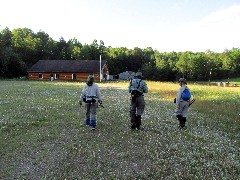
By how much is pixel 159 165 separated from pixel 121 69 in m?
110

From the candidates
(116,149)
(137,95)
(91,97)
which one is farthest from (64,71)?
(116,149)

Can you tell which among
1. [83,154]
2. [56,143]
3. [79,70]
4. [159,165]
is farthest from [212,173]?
[79,70]

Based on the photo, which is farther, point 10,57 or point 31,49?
point 31,49

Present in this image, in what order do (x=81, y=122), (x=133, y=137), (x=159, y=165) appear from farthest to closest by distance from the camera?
(x=81, y=122) → (x=133, y=137) → (x=159, y=165)

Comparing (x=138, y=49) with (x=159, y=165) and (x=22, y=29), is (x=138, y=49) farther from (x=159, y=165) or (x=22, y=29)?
(x=159, y=165)

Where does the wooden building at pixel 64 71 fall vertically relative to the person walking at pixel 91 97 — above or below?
above

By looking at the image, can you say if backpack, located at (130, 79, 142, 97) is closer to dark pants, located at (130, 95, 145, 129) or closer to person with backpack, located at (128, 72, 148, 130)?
person with backpack, located at (128, 72, 148, 130)

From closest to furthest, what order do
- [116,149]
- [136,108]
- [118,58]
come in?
[116,149] → [136,108] → [118,58]

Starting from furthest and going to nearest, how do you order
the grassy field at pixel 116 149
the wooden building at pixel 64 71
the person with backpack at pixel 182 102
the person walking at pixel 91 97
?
the wooden building at pixel 64 71 → the person with backpack at pixel 182 102 → the person walking at pixel 91 97 → the grassy field at pixel 116 149

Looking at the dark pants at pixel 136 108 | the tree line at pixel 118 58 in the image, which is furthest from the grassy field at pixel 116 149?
the tree line at pixel 118 58

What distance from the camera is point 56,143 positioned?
→ 10422 mm

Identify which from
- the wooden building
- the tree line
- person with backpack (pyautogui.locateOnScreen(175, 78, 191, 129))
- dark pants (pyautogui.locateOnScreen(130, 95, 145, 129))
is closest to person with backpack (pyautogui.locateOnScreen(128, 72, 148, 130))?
dark pants (pyautogui.locateOnScreen(130, 95, 145, 129))

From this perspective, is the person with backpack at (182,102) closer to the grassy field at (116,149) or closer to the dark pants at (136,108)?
the grassy field at (116,149)

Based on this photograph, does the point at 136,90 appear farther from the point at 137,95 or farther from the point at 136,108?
the point at 136,108
